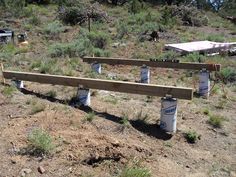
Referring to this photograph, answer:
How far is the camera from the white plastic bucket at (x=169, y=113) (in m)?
6.53

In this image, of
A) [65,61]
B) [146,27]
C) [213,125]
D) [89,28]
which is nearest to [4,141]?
[213,125]

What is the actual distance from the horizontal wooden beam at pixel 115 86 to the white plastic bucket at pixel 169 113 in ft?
0.41

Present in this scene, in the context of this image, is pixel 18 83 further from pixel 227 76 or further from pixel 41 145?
pixel 227 76

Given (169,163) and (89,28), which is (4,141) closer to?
(169,163)

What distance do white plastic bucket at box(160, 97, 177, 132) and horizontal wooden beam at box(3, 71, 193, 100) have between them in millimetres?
124

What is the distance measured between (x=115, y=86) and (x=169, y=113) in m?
1.19

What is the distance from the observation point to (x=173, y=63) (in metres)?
10.4

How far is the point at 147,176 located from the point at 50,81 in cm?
389

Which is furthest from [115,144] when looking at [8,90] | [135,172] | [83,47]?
[83,47]

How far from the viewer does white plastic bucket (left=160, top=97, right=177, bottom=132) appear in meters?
6.53

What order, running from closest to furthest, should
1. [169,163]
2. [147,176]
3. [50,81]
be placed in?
[147,176]
[169,163]
[50,81]

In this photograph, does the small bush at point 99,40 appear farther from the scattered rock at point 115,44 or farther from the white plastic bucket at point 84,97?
the white plastic bucket at point 84,97

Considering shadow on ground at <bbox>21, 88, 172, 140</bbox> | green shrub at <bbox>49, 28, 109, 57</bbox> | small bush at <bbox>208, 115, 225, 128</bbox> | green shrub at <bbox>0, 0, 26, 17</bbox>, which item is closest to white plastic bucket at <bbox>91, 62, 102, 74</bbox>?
green shrub at <bbox>49, 28, 109, 57</bbox>

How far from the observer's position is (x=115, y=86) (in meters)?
7.24
